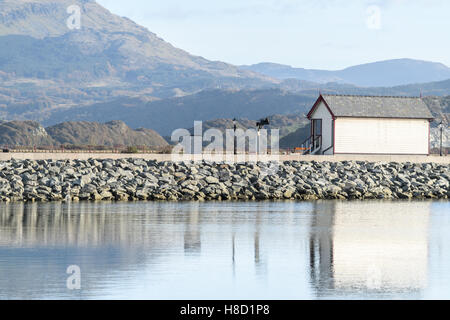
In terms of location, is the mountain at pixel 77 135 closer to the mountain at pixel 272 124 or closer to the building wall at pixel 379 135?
the mountain at pixel 272 124

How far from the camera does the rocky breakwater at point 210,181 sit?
41344mm

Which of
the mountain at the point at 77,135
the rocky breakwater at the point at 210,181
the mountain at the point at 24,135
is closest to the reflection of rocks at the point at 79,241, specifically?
the rocky breakwater at the point at 210,181

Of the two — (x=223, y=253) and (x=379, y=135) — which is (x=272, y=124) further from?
(x=223, y=253)

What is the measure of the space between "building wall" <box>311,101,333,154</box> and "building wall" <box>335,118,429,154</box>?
727mm

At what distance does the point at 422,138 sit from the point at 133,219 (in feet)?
95.8

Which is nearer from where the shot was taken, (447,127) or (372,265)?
(372,265)


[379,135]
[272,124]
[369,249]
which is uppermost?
[272,124]

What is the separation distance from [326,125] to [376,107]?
3.59 metres

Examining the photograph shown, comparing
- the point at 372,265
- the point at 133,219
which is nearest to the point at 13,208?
the point at 133,219

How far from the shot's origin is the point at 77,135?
124062 mm

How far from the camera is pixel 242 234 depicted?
83.4 feet

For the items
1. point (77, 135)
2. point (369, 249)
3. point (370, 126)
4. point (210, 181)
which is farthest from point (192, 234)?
point (77, 135)

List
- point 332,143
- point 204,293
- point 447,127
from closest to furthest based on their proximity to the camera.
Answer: point 204,293 < point 332,143 < point 447,127

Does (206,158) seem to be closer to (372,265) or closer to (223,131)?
(372,265)
